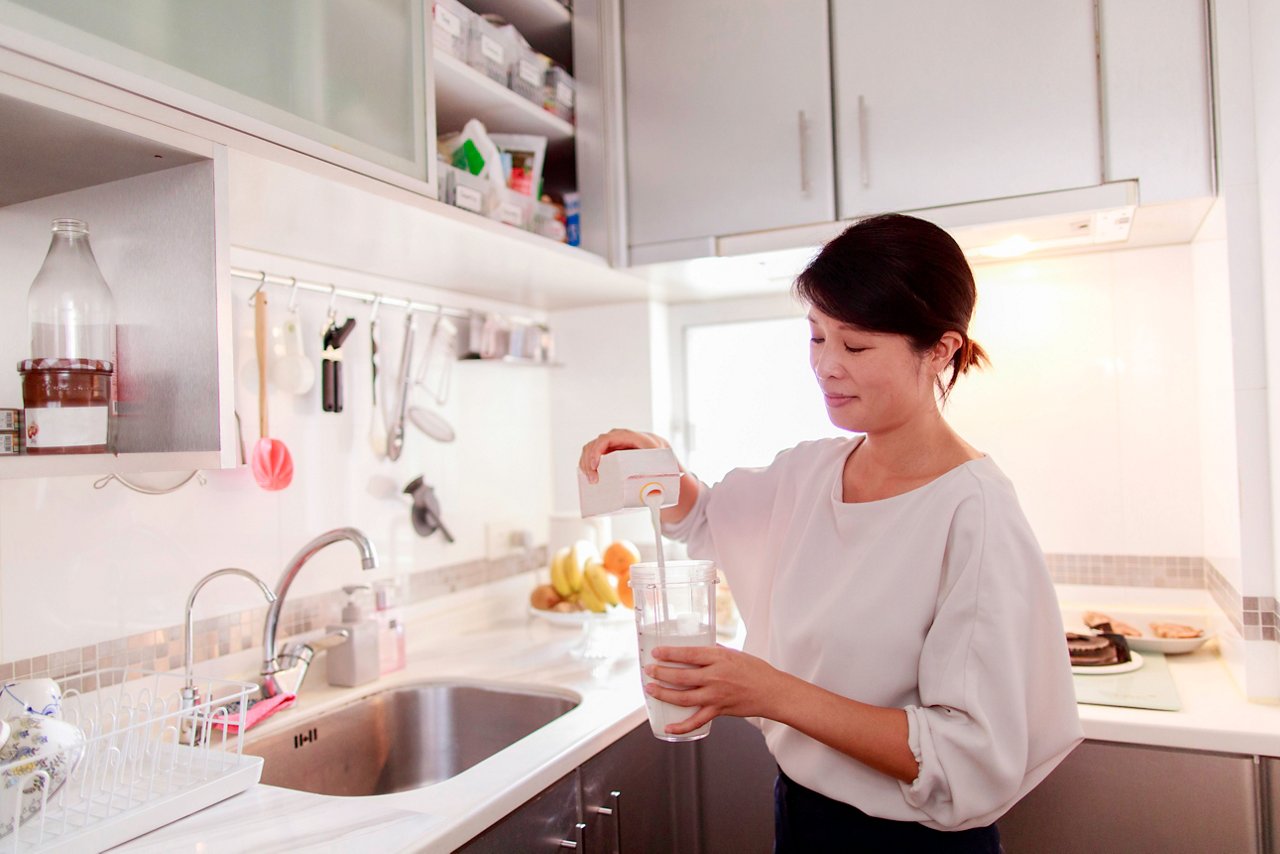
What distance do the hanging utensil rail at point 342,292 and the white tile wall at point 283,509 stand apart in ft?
0.05

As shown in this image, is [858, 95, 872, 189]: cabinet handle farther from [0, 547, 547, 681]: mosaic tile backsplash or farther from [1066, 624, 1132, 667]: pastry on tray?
[0, 547, 547, 681]: mosaic tile backsplash

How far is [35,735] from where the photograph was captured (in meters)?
0.94

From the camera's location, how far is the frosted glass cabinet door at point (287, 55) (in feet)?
3.09

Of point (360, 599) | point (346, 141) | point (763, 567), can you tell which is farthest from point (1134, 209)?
point (360, 599)

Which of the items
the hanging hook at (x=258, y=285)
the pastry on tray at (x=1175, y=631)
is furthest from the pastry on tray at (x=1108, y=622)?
the hanging hook at (x=258, y=285)

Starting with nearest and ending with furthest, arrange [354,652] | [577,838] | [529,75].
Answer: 1. [577,838]
2. [354,652]
3. [529,75]

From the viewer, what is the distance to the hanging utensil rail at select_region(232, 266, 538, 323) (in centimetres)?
156

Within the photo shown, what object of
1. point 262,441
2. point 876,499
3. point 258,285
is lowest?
point 876,499

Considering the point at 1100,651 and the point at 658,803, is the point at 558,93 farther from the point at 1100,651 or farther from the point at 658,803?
the point at 1100,651

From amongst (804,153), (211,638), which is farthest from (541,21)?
(211,638)

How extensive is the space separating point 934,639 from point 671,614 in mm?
287

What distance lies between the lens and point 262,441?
1552 mm

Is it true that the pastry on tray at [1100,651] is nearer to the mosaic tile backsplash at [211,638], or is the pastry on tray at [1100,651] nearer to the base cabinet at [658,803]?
the base cabinet at [658,803]

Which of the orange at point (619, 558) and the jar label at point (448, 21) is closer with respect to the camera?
the jar label at point (448, 21)
